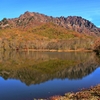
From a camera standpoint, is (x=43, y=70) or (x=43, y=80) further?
(x=43, y=70)

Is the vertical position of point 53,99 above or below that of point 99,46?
below

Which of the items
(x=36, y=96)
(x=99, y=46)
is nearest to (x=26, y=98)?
(x=36, y=96)

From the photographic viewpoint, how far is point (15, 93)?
128ft

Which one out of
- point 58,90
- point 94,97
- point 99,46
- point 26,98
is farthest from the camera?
point 99,46

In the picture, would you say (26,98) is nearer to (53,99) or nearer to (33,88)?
(53,99)

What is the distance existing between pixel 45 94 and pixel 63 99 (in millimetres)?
6951

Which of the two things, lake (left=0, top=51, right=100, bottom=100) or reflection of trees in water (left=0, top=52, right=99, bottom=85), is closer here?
lake (left=0, top=51, right=100, bottom=100)

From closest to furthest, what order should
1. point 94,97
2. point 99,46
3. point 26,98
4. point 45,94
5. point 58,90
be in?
1. point 94,97
2. point 26,98
3. point 45,94
4. point 58,90
5. point 99,46

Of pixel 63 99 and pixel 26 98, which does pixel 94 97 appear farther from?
pixel 26 98

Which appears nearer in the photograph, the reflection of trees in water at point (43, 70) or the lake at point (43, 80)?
the lake at point (43, 80)

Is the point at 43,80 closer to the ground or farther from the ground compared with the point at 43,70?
closer to the ground

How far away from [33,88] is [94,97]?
1653 cm

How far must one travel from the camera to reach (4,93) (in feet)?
129

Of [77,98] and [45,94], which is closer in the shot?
[77,98]
